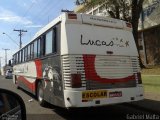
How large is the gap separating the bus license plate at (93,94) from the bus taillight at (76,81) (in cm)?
27

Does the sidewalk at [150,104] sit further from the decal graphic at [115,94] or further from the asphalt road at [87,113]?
the decal graphic at [115,94]

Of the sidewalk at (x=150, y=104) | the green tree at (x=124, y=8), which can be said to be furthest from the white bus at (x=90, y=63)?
the green tree at (x=124, y=8)

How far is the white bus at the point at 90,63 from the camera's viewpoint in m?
9.52

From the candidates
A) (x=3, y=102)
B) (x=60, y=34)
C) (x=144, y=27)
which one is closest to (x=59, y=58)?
(x=60, y=34)

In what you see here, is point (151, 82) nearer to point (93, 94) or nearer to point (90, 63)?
point (90, 63)

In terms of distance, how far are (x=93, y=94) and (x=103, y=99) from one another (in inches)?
13.5

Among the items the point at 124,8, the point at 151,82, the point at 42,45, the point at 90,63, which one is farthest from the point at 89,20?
the point at 124,8

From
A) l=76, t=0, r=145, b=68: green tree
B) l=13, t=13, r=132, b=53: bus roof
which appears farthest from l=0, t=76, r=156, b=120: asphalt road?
l=76, t=0, r=145, b=68: green tree

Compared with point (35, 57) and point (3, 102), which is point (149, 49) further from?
point (3, 102)

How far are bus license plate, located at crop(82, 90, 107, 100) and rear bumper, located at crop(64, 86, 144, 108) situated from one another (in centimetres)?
9

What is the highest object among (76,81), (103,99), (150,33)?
(150,33)

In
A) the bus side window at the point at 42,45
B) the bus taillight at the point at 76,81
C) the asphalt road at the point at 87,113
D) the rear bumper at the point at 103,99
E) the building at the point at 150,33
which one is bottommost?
the asphalt road at the point at 87,113

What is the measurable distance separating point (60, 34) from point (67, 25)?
0.36m

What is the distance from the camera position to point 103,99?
9.65 metres
